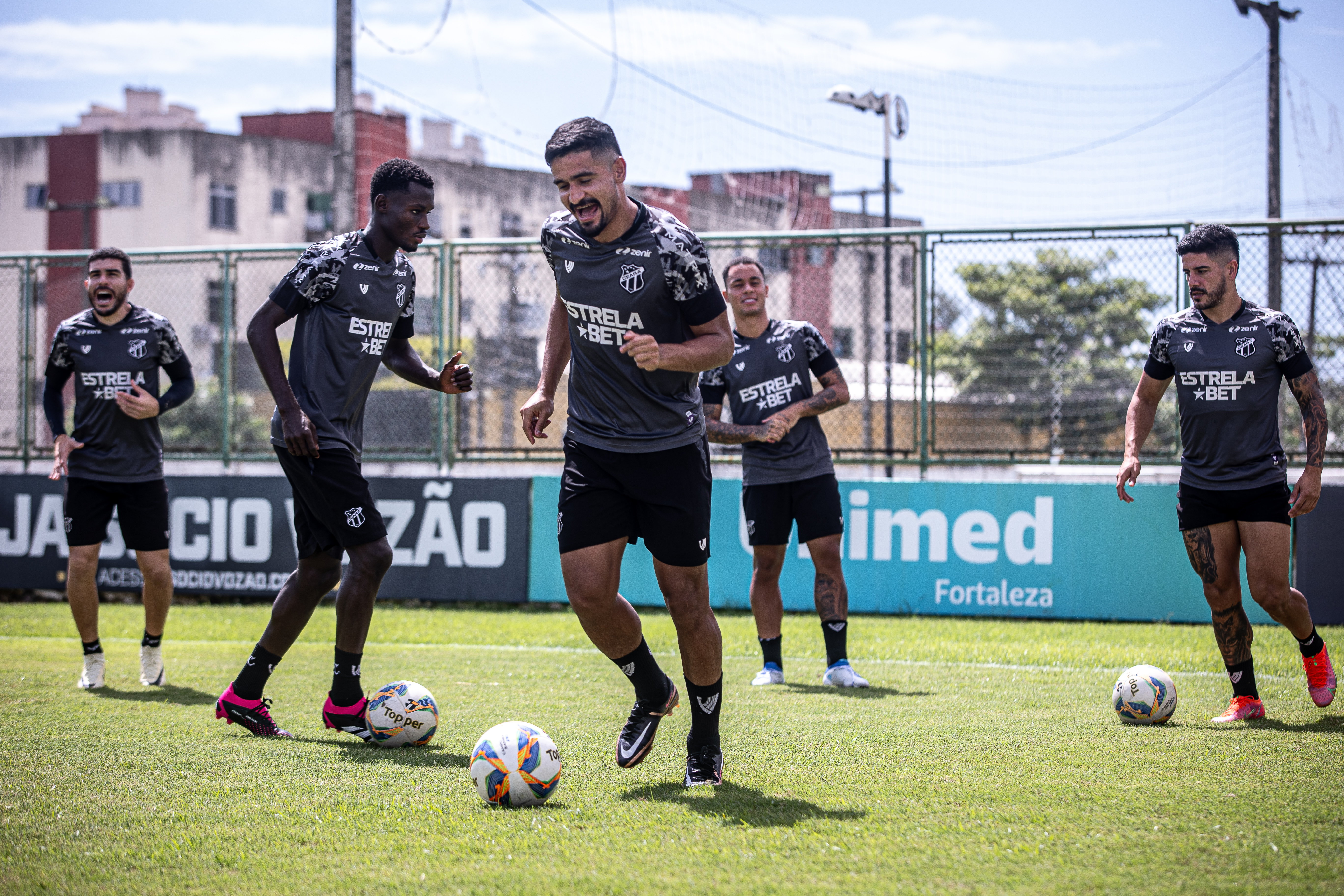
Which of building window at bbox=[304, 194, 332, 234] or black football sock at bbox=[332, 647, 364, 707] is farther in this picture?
building window at bbox=[304, 194, 332, 234]

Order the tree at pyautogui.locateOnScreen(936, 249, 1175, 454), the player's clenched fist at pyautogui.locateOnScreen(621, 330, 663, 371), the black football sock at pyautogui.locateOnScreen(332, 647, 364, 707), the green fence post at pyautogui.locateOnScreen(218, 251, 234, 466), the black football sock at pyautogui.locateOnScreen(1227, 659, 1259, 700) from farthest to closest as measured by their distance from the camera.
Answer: the green fence post at pyautogui.locateOnScreen(218, 251, 234, 466) → the tree at pyautogui.locateOnScreen(936, 249, 1175, 454) → the black football sock at pyautogui.locateOnScreen(1227, 659, 1259, 700) → the black football sock at pyautogui.locateOnScreen(332, 647, 364, 707) → the player's clenched fist at pyautogui.locateOnScreen(621, 330, 663, 371)

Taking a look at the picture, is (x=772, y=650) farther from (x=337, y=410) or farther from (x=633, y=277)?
(x=633, y=277)

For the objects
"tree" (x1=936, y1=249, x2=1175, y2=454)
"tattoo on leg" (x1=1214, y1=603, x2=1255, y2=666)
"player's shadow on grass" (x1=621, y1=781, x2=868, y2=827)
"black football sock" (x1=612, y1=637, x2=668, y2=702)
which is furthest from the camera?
"tree" (x1=936, y1=249, x2=1175, y2=454)

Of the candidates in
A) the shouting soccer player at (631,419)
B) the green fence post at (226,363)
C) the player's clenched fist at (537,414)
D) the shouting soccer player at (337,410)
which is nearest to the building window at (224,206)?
the green fence post at (226,363)

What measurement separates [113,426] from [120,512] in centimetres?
52

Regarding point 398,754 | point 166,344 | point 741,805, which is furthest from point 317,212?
point 741,805

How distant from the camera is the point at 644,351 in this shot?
380cm

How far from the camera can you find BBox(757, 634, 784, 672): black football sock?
701cm

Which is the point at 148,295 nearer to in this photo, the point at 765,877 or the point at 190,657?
the point at 190,657

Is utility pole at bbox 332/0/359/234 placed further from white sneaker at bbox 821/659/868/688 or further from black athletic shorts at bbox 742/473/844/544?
white sneaker at bbox 821/659/868/688

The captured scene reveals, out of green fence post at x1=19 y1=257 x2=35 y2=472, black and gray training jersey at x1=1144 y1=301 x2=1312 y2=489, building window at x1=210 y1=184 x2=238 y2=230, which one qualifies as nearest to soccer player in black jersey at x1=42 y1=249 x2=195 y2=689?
black and gray training jersey at x1=1144 y1=301 x2=1312 y2=489

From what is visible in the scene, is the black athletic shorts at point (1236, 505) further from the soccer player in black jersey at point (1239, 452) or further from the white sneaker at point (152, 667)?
the white sneaker at point (152, 667)

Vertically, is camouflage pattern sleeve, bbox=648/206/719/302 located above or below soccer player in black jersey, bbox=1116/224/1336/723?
above

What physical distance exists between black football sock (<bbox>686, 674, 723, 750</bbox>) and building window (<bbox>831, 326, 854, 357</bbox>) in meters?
7.17
